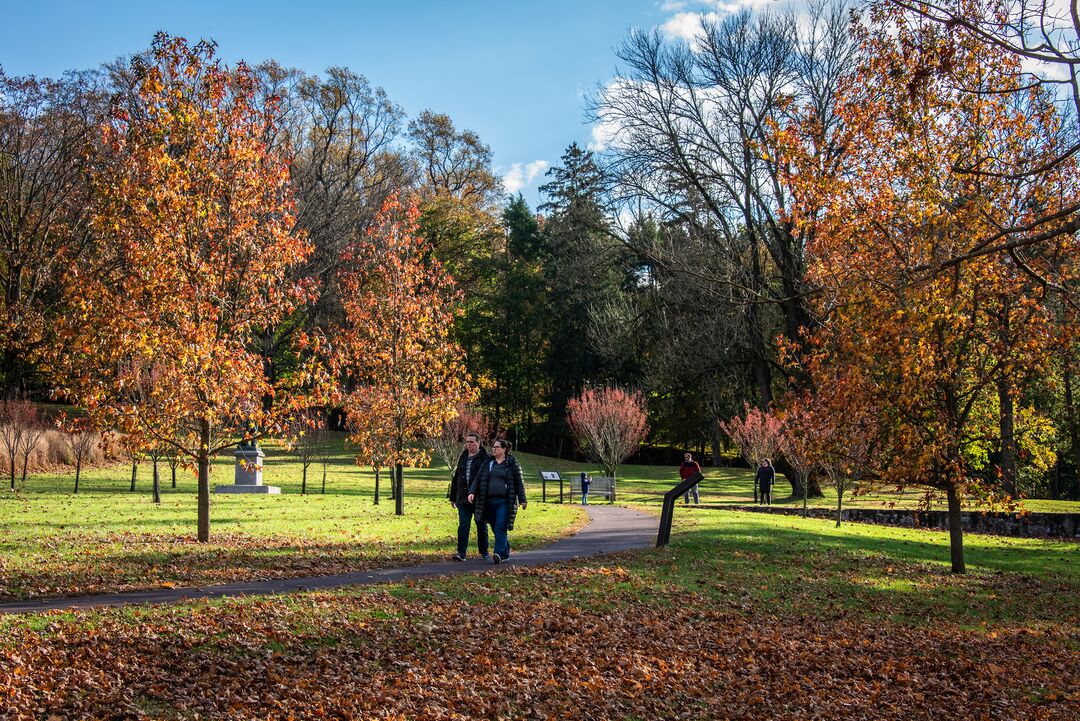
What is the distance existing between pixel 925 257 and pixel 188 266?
1131 centimetres

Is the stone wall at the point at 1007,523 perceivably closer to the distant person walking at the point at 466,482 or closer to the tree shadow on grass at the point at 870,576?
the tree shadow on grass at the point at 870,576

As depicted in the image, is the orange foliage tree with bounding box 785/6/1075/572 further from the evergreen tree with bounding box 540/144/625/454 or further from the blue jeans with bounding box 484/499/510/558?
the evergreen tree with bounding box 540/144/625/454

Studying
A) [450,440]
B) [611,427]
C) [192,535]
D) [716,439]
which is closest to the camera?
[192,535]

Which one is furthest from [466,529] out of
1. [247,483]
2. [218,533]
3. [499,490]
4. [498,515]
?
[247,483]

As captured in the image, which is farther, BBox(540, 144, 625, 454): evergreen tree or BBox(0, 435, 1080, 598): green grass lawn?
BBox(540, 144, 625, 454): evergreen tree

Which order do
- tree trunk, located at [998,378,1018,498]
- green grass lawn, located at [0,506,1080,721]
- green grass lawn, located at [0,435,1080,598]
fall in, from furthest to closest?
tree trunk, located at [998,378,1018,498], green grass lawn, located at [0,435,1080,598], green grass lawn, located at [0,506,1080,721]

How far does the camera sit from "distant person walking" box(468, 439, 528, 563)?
40.3 feet

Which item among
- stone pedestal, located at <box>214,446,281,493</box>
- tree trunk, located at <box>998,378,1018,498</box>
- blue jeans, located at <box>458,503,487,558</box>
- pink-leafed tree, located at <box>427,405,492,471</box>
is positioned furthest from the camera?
pink-leafed tree, located at <box>427,405,492,471</box>

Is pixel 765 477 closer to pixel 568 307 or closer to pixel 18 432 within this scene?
pixel 18 432

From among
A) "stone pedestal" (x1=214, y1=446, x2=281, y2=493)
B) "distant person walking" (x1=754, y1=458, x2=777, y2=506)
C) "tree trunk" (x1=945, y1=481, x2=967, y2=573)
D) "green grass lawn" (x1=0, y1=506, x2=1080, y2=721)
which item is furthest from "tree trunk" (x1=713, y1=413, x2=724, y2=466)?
"green grass lawn" (x1=0, y1=506, x2=1080, y2=721)

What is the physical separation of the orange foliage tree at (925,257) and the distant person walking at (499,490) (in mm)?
5105

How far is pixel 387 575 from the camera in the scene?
37.2 feet

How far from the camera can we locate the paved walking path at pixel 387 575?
359 inches

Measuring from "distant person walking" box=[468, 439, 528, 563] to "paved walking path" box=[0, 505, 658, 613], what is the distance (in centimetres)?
67
